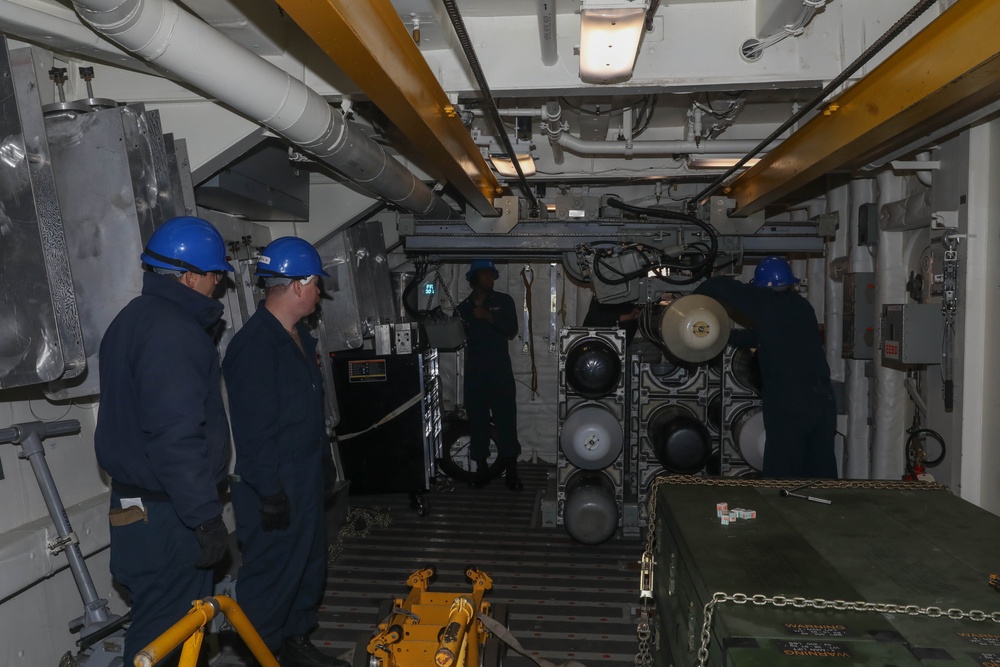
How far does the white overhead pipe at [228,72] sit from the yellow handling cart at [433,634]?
2056 mm

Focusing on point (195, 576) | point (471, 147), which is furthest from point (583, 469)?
point (195, 576)

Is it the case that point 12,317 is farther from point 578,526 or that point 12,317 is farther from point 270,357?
point 578,526

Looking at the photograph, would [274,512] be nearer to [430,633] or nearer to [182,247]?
[430,633]

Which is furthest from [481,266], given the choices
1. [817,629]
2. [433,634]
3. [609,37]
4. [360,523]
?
[817,629]

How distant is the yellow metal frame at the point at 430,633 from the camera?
8.15 feet

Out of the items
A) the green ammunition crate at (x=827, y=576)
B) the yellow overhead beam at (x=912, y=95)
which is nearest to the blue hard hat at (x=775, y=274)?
the yellow overhead beam at (x=912, y=95)

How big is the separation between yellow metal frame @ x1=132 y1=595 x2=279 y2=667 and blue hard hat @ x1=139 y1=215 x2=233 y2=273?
1331mm

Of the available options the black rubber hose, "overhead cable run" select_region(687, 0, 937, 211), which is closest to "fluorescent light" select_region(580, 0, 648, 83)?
"overhead cable run" select_region(687, 0, 937, 211)

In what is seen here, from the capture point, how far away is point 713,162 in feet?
16.9

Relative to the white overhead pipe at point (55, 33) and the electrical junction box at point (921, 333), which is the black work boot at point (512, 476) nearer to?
the electrical junction box at point (921, 333)

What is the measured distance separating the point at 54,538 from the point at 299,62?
91.1 inches

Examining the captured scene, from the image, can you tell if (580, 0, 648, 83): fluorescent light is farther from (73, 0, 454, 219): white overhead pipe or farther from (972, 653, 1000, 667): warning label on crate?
(972, 653, 1000, 667): warning label on crate

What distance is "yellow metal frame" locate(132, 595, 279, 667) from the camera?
5.70 ft

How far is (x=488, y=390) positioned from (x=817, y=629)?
5.50 metres
